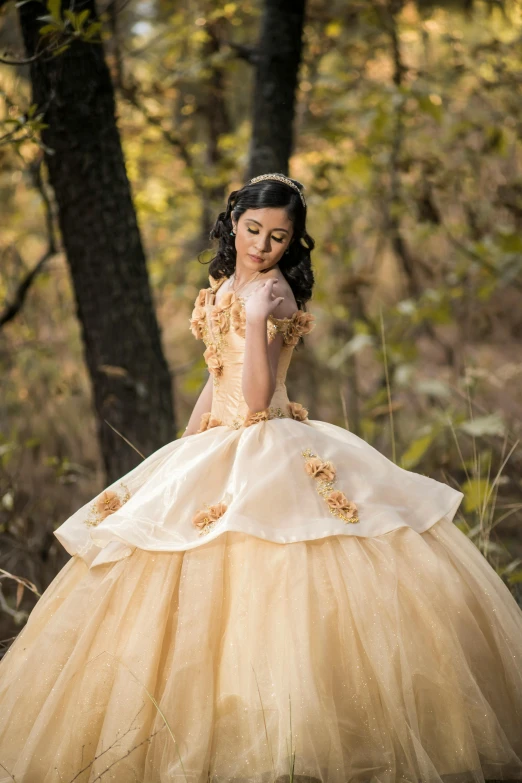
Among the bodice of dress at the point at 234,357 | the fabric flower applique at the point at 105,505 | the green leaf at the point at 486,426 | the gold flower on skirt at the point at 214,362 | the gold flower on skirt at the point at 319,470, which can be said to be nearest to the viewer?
the gold flower on skirt at the point at 319,470

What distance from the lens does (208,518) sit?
2330 millimetres

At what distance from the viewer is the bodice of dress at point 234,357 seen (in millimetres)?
2727

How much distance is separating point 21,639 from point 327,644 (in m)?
1.02

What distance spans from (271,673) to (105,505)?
2.82 ft

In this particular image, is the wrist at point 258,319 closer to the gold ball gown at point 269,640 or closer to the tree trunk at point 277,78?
the gold ball gown at point 269,640

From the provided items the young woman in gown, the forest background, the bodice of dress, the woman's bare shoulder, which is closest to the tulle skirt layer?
the young woman in gown

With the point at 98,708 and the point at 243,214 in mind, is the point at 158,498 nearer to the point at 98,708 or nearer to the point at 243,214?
the point at 98,708

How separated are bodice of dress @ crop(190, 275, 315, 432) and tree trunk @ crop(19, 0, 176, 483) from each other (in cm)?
115

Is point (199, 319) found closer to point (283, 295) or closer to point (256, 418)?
point (283, 295)

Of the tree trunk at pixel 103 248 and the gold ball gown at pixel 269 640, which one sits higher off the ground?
the tree trunk at pixel 103 248

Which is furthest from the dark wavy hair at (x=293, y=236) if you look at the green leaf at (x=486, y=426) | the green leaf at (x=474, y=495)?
the green leaf at (x=486, y=426)

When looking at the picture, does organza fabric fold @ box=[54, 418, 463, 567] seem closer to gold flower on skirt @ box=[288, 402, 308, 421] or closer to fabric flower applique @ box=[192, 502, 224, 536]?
fabric flower applique @ box=[192, 502, 224, 536]

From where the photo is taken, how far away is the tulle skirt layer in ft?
6.75

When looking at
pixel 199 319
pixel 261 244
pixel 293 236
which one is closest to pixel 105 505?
pixel 199 319
